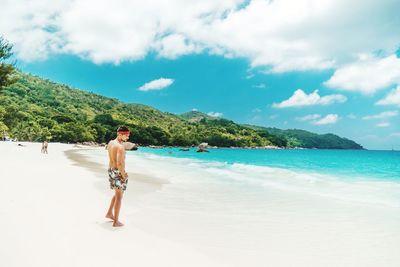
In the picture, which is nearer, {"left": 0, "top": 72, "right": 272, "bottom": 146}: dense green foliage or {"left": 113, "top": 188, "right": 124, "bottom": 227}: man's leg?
{"left": 113, "top": 188, "right": 124, "bottom": 227}: man's leg

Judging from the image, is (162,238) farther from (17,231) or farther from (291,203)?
(291,203)

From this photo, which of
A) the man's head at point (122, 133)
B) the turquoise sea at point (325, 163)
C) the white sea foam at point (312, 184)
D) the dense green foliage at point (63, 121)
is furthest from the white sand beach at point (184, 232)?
the dense green foliage at point (63, 121)

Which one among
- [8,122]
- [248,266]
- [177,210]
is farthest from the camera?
[8,122]

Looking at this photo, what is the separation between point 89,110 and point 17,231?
182340 millimetres

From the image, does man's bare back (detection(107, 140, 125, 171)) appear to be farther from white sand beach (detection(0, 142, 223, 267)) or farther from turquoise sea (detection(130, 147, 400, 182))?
turquoise sea (detection(130, 147, 400, 182))

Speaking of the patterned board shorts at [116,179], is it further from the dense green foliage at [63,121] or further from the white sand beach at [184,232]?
the dense green foliage at [63,121]

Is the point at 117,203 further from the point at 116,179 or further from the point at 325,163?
the point at 325,163

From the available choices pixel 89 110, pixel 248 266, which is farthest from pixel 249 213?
pixel 89 110

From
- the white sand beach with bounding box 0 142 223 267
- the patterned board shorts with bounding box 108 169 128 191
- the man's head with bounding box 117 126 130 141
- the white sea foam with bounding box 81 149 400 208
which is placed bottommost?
the white sand beach with bounding box 0 142 223 267

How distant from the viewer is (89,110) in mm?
179500

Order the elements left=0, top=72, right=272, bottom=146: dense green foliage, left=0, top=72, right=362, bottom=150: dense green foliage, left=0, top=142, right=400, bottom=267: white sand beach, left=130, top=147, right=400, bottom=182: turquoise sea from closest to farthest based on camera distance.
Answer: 1. left=0, top=142, right=400, bottom=267: white sand beach
2. left=130, top=147, right=400, bottom=182: turquoise sea
3. left=0, top=72, right=362, bottom=150: dense green foliage
4. left=0, top=72, right=272, bottom=146: dense green foliage

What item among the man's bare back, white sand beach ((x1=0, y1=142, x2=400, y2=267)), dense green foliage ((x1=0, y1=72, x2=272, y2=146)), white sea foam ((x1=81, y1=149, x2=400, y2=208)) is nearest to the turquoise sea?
white sea foam ((x1=81, y1=149, x2=400, y2=208))

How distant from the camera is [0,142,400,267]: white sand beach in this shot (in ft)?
18.6

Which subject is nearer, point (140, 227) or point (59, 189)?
point (140, 227)
